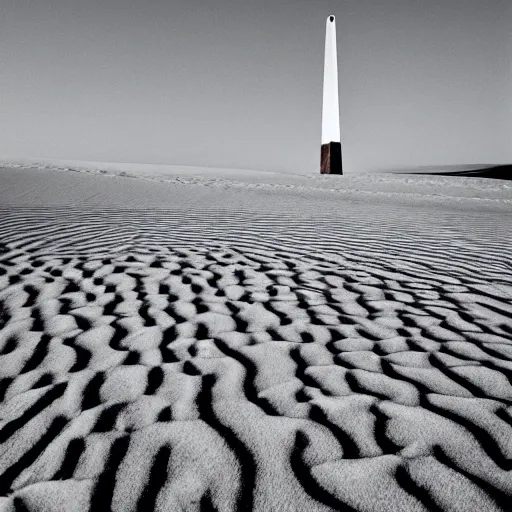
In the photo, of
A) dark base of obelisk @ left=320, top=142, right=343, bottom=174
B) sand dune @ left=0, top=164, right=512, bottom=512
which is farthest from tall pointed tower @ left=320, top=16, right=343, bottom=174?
sand dune @ left=0, top=164, right=512, bottom=512

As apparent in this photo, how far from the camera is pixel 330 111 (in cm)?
2775

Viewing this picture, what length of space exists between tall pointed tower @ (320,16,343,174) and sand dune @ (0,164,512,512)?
2345 centimetres

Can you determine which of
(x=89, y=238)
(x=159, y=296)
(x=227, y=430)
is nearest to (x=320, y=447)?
(x=227, y=430)

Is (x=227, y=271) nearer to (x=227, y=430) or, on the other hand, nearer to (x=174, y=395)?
(x=174, y=395)

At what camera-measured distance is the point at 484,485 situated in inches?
60.7

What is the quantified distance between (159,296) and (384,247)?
324 cm

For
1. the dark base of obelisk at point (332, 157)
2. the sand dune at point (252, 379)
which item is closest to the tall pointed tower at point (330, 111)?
the dark base of obelisk at point (332, 157)

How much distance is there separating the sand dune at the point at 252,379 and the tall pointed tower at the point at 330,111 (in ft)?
76.9

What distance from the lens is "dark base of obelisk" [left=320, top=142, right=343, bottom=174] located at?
3011 centimetres

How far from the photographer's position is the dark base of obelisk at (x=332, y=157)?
30109 mm

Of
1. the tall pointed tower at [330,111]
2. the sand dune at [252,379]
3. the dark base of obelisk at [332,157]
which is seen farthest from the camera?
the dark base of obelisk at [332,157]

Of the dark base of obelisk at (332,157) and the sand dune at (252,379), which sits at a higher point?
the dark base of obelisk at (332,157)

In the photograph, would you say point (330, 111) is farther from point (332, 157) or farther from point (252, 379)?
point (252, 379)

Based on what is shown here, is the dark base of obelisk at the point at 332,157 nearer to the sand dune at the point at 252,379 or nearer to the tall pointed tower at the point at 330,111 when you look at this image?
the tall pointed tower at the point at 330,111
